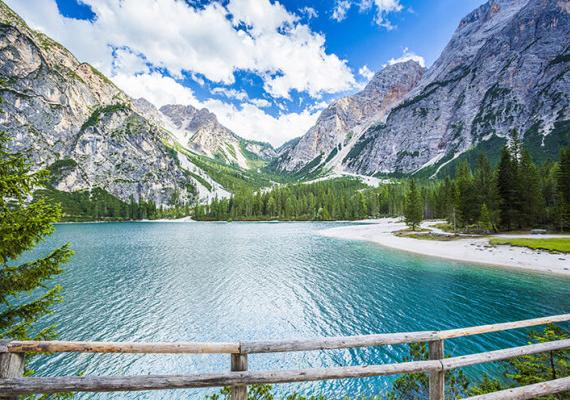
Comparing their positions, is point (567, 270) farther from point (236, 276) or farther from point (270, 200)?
point (270, 200)

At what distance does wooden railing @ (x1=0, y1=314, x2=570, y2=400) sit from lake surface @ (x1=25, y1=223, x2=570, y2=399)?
11.3 meters

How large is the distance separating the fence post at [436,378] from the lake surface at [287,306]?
36.1ft

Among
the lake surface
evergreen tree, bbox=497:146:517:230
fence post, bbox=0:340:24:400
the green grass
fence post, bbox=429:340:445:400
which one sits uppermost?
evergreen tree, bbox=497:146:517:230

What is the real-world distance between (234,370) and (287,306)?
80.9 ft

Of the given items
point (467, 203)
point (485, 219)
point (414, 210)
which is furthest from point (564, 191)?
point (414, 210)

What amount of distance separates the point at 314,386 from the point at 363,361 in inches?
160

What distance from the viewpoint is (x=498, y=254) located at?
1810 inches

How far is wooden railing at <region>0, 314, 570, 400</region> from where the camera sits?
15.1 feet

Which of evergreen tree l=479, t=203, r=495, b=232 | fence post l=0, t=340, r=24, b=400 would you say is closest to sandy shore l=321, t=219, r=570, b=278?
evergreen tree l=479, t=203, r=495, b=232

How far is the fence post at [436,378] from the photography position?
5.79 metres

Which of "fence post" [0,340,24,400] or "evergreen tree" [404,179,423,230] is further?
"evergreen tree" [404,179,423,230]

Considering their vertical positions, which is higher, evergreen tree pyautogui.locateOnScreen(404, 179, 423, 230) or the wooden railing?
evergreen tree pyautogui.locateOnScreen(404, 179, 423, 230)

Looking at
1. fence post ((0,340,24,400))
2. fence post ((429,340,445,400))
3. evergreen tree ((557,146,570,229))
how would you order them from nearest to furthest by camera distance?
1. fence post ((0,340,24,400))
2. fence post ((429,340,445,400))
3. evergreen tree ((557,146,570,229))

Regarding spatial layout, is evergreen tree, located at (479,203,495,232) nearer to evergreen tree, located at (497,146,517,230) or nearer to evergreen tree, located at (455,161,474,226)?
evergreen tree, located at (497,146,517,230)
